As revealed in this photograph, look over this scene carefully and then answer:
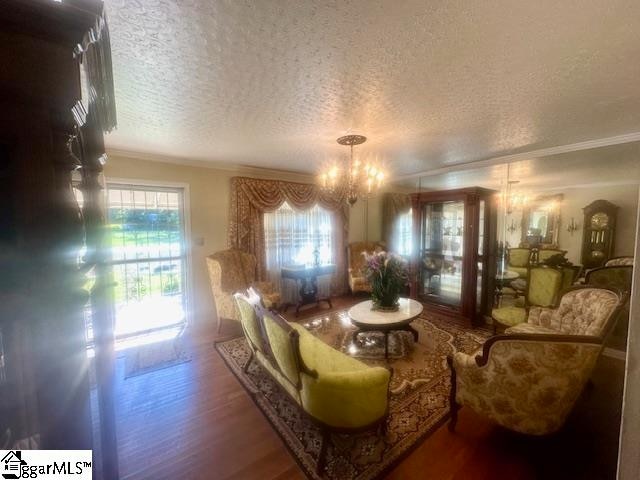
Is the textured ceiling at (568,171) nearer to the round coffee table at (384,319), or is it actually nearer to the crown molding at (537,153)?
the crown molding at (537,153)

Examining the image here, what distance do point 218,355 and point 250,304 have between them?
1.39m

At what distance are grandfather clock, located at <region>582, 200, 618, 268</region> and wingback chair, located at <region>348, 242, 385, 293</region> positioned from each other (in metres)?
2.98

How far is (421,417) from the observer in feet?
6.35

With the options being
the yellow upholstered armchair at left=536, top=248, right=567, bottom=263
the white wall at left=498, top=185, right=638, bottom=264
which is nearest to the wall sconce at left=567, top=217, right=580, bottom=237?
the white wall at left=498, top=185, right=638, bottom=264

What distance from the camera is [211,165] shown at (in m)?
3.74

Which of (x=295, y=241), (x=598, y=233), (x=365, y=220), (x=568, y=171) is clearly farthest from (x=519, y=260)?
(x=295, y=241)

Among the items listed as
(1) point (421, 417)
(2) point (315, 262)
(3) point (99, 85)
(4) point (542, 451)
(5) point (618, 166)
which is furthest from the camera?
(2) point (315, 262)

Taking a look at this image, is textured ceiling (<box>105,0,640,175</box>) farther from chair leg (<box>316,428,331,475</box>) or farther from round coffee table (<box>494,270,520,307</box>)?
chair leg (<box>316,428,331,475</box>)

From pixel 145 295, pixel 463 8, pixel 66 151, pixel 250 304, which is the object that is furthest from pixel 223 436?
pixel 463 8

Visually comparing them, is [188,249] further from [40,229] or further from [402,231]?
[402,231]

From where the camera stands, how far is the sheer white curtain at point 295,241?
4355 millimetres

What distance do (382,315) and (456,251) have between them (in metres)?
1.99

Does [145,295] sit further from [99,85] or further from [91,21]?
[91,21]

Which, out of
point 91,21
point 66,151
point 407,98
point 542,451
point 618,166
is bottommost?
point 542,451
